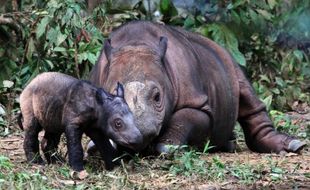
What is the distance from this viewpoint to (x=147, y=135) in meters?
6.55

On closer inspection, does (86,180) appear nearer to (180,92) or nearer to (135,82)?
(135,82)

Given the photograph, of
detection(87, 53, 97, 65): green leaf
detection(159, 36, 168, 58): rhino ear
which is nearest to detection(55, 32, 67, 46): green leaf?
detection(87, 53, 97, 65): green leaf

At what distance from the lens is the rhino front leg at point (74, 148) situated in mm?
6051

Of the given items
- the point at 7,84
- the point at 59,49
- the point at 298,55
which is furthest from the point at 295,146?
the point at 298,55

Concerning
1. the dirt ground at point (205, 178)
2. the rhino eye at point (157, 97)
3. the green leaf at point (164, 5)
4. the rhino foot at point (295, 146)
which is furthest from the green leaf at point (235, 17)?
the rhino eye at point (157, 97)

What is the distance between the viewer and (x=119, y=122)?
607cm

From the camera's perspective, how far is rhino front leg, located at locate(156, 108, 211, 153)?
705 cm

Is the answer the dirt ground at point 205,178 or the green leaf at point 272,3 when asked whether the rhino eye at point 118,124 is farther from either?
the green leaf at point 272,3

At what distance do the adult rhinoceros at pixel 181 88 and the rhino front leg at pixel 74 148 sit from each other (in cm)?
60

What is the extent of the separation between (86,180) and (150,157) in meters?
1.02

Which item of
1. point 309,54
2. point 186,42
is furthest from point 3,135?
point 309,54

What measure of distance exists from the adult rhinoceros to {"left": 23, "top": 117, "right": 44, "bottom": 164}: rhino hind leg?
2.33 ft

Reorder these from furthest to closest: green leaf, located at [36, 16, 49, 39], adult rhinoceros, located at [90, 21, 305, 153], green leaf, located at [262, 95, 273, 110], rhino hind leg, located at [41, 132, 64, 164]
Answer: green leaf, located at [262, 95, 273, 110] → green leaf, located at [36, 16, 49, 39] → adult rhinoceros, located at [90, 21, 305, 153] → rhino hind leg, located at [41, 132, 64, 164]

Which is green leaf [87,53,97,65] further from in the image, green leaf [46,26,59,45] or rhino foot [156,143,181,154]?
rhino foot [156,143,181,154]
